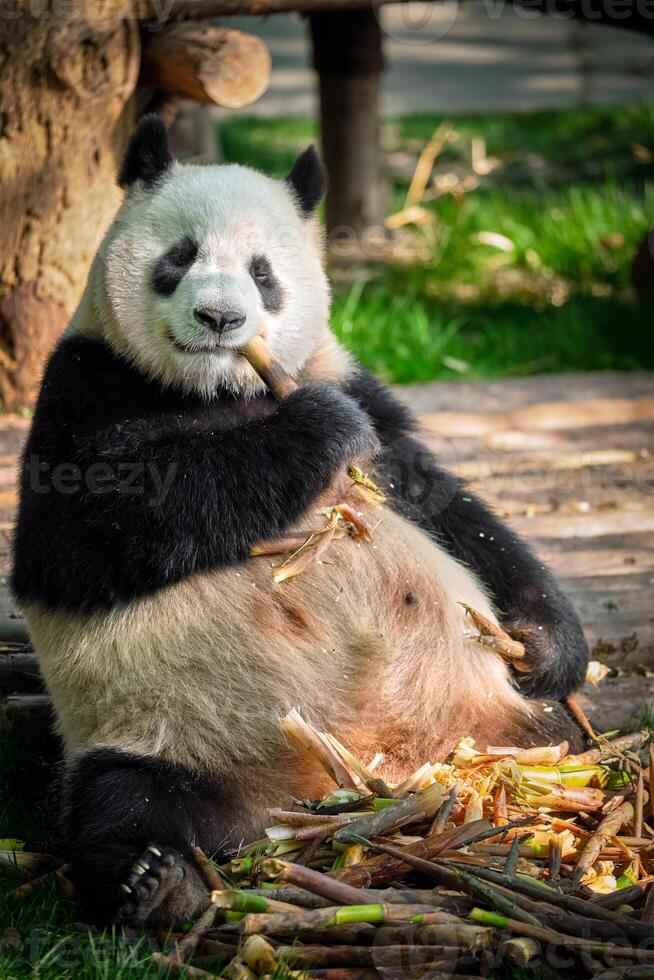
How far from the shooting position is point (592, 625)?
4.75 metres

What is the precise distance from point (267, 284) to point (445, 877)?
1793 millimetres

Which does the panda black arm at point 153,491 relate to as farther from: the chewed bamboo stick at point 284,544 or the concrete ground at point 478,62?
the concrete ground at point 478,62

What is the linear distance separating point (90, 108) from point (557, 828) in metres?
3.95

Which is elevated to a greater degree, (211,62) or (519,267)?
(211,62)

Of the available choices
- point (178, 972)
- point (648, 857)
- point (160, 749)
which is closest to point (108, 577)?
point (160, 749)

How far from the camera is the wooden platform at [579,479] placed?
4.68 metres

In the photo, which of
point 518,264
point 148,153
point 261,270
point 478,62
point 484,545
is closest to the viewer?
point 261,270

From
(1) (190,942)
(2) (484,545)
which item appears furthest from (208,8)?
(1) (190,942)

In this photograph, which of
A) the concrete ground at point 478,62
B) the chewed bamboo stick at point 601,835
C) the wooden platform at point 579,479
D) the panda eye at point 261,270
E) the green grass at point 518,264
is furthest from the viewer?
the concrete ground at point 478,62

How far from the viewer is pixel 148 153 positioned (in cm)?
384

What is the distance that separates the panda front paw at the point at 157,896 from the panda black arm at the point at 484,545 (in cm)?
140

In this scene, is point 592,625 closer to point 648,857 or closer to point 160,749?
point 648,857

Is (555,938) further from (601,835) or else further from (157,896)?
(157,896)

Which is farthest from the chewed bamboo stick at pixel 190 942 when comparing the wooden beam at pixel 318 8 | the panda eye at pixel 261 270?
the wooden beam at pixel 318 8
